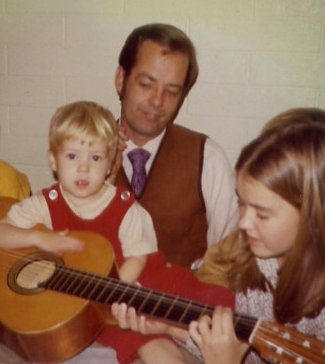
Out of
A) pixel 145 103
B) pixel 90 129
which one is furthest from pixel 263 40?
pixel 90 129

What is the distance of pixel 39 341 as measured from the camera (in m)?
1.13

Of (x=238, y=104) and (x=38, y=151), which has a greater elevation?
(x=238, y=104)

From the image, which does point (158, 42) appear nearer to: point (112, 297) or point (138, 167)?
point (138, 167)

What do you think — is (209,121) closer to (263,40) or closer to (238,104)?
(238,104)

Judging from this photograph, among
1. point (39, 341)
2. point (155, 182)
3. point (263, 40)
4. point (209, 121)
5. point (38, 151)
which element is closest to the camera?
point (39, 341)

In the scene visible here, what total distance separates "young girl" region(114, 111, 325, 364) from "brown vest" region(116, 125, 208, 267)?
63cm

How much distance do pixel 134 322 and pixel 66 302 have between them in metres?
0.18

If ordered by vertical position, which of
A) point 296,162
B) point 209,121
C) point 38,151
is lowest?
point 38,151

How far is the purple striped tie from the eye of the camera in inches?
66.1

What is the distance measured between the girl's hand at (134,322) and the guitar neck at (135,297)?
0.02 metres

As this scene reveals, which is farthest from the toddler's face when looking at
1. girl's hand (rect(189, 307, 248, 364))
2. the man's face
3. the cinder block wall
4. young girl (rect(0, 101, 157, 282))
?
the cinder block wall

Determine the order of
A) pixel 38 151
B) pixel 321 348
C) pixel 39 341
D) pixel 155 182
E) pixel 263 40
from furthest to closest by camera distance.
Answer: pixel 38 151 < pixel 263 40 < pixel 155 182 < pixel 39 341 < pixel 321 348

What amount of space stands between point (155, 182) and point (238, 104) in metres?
0.58

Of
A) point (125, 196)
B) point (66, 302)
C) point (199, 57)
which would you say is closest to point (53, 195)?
point (125, 196)
